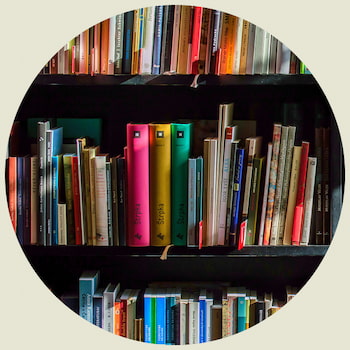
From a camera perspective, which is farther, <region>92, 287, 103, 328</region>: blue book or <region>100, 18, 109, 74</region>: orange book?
<region>92, 287, 103, 328</region>: blue book

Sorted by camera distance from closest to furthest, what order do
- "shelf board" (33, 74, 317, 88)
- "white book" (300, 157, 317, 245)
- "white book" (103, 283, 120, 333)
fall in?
"shelf board" (33, 74, 317, 88) < "white book" (300, 157, 317, 245) < "white book" (103, 283, 120, 333)

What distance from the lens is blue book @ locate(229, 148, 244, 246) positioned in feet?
7.15

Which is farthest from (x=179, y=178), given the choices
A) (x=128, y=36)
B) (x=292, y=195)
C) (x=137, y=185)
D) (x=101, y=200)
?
(x=128, y=36)

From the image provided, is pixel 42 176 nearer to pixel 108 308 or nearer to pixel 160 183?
pixel 160 183

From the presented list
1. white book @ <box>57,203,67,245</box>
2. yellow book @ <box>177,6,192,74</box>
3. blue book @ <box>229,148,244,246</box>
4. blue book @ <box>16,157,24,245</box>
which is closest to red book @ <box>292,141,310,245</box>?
blue book @ <box>229,148,244,246</box>

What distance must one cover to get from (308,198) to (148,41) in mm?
694

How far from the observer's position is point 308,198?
2.24 metres

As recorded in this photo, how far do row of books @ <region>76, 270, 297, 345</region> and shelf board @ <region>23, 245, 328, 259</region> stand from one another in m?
0.17

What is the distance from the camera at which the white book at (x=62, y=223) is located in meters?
2.24

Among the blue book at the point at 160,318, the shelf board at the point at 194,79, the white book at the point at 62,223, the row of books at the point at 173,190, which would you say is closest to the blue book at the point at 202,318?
the blue book at the point at 160,318

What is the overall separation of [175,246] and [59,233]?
14.5 inches

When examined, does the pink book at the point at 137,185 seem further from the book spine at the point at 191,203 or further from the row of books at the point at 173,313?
the row of books at the point at 173,313

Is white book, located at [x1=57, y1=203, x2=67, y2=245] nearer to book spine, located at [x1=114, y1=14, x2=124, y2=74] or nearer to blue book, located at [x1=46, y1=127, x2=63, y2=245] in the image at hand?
blue book, located at [x1=46, y1=127, x2=63, y2=245]

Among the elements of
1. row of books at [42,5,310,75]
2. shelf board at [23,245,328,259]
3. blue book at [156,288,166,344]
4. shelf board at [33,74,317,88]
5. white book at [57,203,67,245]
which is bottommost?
blue book at [156,288,166,344]
